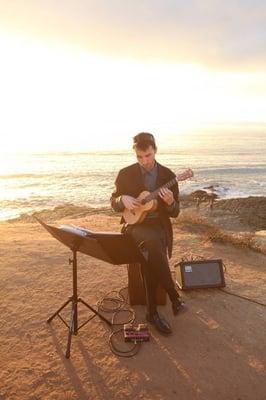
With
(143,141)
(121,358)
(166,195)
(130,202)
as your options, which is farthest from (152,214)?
(121,358)

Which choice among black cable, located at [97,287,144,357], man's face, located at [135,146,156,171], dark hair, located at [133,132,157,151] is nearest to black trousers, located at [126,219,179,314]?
black cable, located at [97,287,144,357]

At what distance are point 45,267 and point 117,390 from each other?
4.02m

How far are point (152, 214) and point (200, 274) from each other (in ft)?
5.05

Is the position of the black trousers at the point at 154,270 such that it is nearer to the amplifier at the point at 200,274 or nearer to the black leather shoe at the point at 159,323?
the black leather shoe at the point at 159,323

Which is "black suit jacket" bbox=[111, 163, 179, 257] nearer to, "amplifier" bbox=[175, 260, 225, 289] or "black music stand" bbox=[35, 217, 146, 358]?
"amplifier" bbox=[175, 260, 225, 289]

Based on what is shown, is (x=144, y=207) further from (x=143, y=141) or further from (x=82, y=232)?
(x=82, y=232)

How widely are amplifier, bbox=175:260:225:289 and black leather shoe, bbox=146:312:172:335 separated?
4.00ft

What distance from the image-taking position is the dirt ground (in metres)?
4.40

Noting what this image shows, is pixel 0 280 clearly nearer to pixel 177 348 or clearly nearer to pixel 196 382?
pixel 177 348

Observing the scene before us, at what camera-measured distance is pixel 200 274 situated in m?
6.85

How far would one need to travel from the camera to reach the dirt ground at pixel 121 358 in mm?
4402

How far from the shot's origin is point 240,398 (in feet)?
14.0

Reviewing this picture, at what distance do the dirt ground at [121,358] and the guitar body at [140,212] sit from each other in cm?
135

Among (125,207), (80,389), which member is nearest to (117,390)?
(80,389)
